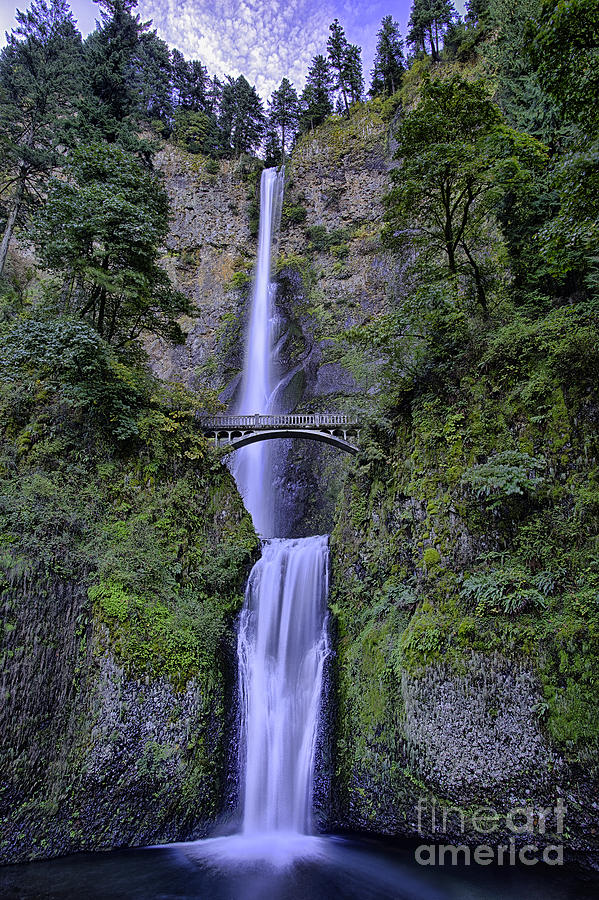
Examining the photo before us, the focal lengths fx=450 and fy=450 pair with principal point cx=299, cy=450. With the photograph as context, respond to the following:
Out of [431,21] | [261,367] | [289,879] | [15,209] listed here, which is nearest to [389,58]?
[431,21]

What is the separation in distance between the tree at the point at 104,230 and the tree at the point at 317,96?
88.0 ft

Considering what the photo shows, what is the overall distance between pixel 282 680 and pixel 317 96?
4154cm

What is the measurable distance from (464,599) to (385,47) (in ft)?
134

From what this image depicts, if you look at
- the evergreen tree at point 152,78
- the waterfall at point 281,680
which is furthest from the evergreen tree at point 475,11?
the waterfall at point 281,680

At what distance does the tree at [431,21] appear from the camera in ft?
99.0

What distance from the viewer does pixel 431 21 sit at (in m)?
30.5

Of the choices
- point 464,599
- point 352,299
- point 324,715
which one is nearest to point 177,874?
point 324,715

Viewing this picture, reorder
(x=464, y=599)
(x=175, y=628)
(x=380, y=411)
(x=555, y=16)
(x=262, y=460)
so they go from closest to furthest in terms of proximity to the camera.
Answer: (x=555, y=16) < (x=464, y=599) < (x=175, y=628) < (x=380, y=411) < (x=262, y=460)

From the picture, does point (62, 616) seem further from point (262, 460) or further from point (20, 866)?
point (262, 460)

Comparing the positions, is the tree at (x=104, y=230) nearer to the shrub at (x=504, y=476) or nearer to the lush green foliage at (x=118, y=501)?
the lush green foliage at (x=118, y=501)

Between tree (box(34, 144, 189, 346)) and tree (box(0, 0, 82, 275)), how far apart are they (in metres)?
3.19

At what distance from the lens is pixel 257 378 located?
88.0 feet

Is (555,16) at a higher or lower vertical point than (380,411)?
higher

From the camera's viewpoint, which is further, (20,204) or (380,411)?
(20,204)
